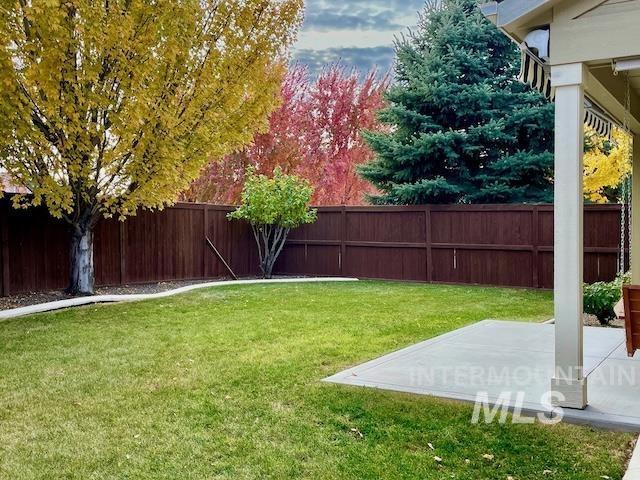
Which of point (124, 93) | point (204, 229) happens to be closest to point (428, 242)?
point (204, 229)

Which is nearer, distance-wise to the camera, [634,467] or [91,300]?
[634,467]

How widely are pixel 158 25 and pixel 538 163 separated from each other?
855 centimetres

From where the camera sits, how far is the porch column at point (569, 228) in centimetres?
377

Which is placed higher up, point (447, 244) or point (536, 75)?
point (536, 75)

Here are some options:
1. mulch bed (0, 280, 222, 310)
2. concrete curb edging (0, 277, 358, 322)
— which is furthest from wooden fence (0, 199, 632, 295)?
concrete curb edging (0, 277, 358, 322)

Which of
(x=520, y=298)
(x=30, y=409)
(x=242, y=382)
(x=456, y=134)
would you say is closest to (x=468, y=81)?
(x=456, y=134)

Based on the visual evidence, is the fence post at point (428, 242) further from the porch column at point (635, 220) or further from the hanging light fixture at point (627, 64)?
the hanging light fixture at point (627, 64)

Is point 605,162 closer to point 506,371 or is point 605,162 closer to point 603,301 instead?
point 603,301

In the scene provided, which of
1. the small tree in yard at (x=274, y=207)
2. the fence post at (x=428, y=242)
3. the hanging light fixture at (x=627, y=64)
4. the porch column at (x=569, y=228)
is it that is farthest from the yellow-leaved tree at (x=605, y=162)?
the porch column at (x=569, y=228)

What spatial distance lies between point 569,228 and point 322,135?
1722 cm

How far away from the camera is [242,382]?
14.7 ft

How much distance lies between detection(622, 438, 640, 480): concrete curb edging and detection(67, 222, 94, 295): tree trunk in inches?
330

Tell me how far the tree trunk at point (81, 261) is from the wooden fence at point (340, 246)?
0.68 m

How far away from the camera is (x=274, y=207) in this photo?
41.2 feet
